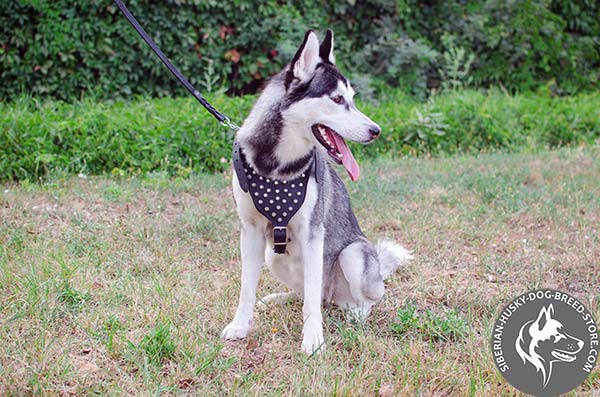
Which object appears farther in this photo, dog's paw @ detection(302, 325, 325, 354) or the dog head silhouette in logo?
dog's paw @ detection(302, 325, 325, 354)

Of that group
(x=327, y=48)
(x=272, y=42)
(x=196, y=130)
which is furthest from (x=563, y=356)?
(x=272, y=42)

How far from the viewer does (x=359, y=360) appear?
2977 mm

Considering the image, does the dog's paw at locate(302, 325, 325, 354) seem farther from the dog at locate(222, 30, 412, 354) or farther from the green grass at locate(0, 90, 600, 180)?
the green grass at locate(0, 90, 600, 180)

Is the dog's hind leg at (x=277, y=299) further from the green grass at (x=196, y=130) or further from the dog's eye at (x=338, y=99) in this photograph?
the green grass at (x=196, y=130)

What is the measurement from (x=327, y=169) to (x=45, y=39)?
5328 millimetres

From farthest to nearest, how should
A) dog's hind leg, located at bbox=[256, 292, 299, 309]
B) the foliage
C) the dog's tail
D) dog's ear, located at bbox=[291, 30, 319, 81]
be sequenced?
1. the foliage
2. the dog's tail
3. dog's hind leg, located at bbox=[256, 292, 299, 309]
4. dog's ear, located at bbox=[291, 30, 319, 81]

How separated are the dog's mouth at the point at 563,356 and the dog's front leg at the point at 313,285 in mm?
1060

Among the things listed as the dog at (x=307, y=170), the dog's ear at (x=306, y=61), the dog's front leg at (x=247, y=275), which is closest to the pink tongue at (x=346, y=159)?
the dog at (x=307, y=170)

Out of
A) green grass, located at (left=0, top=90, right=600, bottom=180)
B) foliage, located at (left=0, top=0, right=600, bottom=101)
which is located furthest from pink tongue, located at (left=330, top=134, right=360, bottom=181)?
foliage, located at (left=0, top=0, right=600, bottom=101)

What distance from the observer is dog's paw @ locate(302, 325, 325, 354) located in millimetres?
3057

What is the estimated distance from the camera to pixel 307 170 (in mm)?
3152

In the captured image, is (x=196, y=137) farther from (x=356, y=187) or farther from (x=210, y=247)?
(x=210, y=247)

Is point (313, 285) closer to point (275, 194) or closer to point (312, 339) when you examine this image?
point (312, 339)

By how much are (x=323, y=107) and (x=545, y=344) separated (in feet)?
4.78
